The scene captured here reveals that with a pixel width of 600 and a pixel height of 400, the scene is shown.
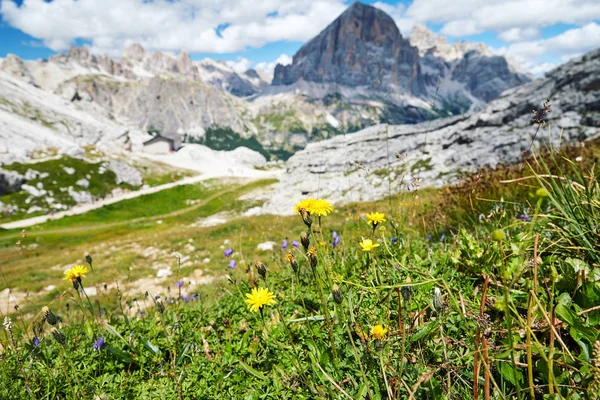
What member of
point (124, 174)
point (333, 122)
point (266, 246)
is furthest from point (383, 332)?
point (124, 174)

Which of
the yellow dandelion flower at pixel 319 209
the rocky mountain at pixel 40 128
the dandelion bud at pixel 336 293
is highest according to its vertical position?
the rocky mountain at pixel 40 128

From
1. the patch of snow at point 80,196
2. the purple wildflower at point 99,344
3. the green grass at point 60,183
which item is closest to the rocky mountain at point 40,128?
the green grass at point 60,183

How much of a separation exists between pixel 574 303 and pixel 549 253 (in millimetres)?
802

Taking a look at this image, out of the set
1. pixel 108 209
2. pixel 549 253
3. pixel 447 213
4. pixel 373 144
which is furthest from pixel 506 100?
pixel 108 209

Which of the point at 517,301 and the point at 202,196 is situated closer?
the point at 517,301

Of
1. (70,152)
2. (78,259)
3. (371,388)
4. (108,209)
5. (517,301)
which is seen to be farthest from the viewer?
(70,152)

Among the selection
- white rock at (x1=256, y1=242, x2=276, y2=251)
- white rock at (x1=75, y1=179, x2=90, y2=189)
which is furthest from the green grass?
white rock at (x1=256, y1=242, x2=276, y2=251)

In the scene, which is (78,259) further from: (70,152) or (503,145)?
(70,152)

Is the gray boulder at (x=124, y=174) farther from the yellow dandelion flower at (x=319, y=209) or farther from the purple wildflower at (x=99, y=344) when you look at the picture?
the yellow dandelion flower at (x=319, y=209)

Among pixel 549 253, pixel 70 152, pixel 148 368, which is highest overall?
pixel 70 152

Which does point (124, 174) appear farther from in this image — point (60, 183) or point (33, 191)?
point (33, 191)

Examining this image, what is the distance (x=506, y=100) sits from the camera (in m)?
52.2

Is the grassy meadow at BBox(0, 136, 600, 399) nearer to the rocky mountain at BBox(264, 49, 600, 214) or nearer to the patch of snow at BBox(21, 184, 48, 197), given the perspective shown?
the rocky mountain at BBox(264, 49, 600, 214)

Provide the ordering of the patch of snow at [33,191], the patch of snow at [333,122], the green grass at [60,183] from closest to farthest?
the patch of snow at [333,122], the green grass at [60,183], the patch of snow at [33,191]
